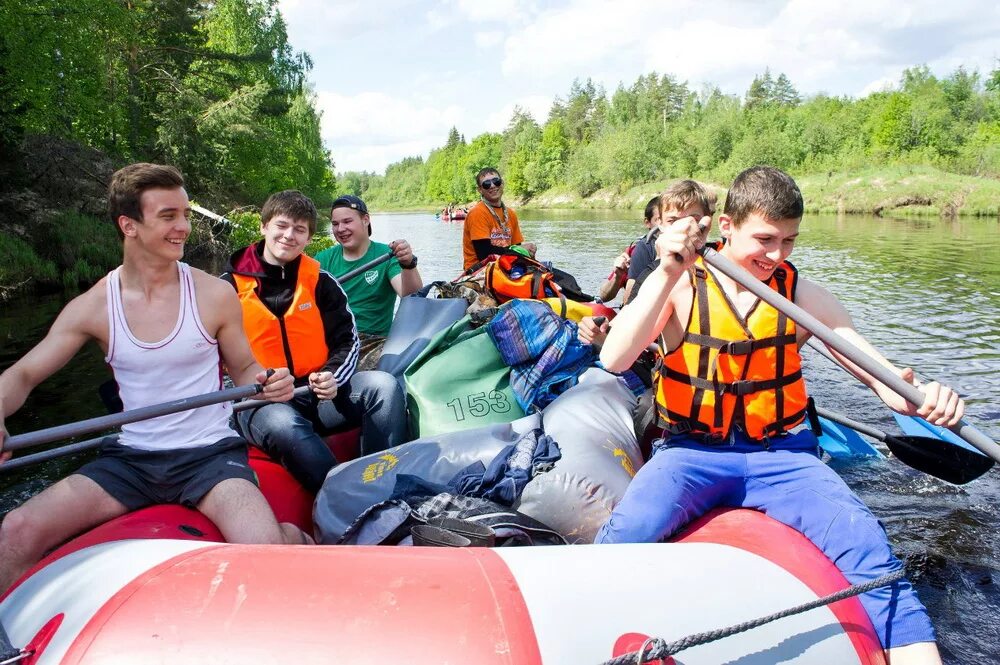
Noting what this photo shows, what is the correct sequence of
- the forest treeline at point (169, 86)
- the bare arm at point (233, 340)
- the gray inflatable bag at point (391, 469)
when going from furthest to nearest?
the forest treeline at point (169, 86), the gray inflatable bag at point (391, 469), the bare arm at point (233, 340)

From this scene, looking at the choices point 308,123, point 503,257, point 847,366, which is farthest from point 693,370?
point 308,123

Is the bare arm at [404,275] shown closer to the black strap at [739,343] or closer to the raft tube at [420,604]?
the black strap at [739,343]

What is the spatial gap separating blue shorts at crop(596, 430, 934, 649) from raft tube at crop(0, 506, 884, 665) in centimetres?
9

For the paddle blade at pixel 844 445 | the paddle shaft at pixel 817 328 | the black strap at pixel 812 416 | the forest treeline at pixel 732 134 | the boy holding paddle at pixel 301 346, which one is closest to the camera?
the paddle shaft at pixel 817 328

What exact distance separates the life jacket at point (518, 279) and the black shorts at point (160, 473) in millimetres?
2746

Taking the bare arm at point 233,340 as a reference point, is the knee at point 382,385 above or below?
below

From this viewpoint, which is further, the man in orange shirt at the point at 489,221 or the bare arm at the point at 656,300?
the man in orange shirt at the point at 489,221

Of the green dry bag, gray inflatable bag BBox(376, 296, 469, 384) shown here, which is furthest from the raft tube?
gray inflatable bag BBox(376, 296, 469, 384)

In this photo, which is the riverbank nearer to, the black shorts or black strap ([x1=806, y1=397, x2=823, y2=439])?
black strap ([x1=806, y1=397, x2=823, y2=439])

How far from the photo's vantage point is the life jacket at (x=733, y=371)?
7.61ft

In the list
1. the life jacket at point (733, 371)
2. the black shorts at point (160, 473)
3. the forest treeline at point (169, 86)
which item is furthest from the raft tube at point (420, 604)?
the forest treeline at point (169, 86)

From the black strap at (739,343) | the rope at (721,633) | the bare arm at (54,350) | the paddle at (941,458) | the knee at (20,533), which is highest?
the bare arm at (54,350)

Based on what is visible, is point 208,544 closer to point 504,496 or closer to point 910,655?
point 504,496

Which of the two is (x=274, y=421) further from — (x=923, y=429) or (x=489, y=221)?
(x=489, y=221)
